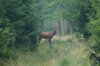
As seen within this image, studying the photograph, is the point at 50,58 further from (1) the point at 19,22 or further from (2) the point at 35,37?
(2) the point at 35,37

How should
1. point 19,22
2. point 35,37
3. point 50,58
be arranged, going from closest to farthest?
1. point 50,58
2. point 19,22
3. point 35,37

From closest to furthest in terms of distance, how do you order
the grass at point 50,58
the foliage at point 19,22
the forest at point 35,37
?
the forest at point 35,37 < the grass at point 50,58 < the foliage at point 19,22

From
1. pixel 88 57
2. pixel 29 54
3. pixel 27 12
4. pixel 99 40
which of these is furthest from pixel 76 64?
pixel 27 12

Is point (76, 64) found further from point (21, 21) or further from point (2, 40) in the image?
point (21, 21)

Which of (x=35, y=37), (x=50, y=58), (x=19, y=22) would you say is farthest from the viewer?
(x=35, y=37)

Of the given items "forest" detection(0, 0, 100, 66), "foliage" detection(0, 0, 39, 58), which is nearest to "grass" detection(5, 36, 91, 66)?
"forest" detection(0, 0, 100, 66)

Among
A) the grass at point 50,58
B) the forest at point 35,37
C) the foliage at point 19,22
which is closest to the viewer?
the forest at point 35,37

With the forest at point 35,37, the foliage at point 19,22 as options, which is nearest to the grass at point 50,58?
the forest at point 35,37

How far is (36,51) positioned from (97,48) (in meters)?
6.53

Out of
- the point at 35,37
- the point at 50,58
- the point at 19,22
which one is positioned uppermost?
the point at 19,22

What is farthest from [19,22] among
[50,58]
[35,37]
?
[50,58]

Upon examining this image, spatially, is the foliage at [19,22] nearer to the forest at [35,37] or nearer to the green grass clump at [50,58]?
the forest at [35,37]

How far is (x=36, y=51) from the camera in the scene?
1970 cm

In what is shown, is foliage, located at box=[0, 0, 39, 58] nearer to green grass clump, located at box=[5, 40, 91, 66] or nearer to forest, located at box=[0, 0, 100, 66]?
forest, located at box=[0, 0, 100, 66]
